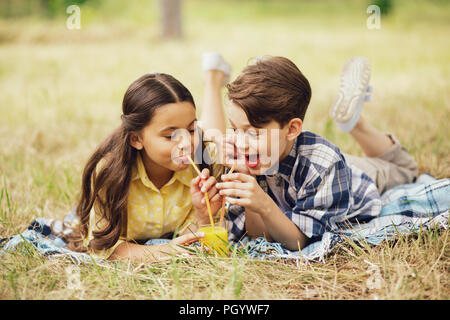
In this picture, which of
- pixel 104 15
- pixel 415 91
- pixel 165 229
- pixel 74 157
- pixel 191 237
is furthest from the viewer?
pixel 104 15

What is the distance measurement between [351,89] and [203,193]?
1180mm

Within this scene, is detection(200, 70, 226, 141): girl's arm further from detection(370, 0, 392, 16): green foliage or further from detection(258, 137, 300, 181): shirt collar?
detection(370, 0, 392, 16): green foliage

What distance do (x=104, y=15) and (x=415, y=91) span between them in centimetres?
984

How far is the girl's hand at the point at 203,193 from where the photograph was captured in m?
1.88

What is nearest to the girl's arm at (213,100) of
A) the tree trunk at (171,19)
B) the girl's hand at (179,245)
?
the girl's hand at (179,245)

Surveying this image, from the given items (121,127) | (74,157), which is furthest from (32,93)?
(121,127)

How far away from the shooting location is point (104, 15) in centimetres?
1232

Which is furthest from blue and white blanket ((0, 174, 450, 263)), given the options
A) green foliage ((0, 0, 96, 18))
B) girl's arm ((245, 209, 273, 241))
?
green foliage ((0, 0, 96, 18))

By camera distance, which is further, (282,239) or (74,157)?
(74,157)

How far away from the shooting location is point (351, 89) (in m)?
2.62

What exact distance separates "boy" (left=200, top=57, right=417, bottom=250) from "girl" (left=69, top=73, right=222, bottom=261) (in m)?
0.20

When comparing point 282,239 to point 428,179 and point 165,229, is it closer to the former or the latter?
point 165,229

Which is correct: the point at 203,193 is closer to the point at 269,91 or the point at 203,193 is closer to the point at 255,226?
the point at 255,226

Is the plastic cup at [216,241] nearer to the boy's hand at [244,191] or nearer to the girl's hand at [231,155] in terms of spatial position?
the boy's hand at [244,191]
